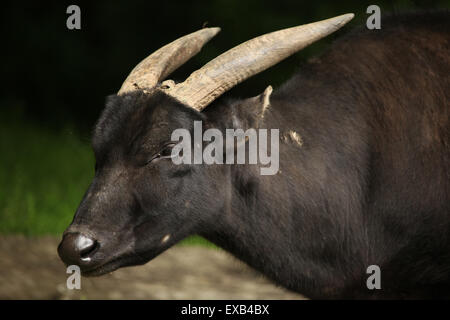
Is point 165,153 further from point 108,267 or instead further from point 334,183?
point 334,183

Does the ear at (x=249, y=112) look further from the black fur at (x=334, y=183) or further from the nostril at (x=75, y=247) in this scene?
the nostril at (x=75, y=247)

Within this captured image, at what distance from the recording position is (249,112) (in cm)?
418

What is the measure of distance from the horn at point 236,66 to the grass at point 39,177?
232 cm

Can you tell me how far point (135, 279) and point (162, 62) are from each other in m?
2.72

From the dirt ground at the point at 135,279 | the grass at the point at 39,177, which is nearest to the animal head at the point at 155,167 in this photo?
the dirt ground at the point at 135,279

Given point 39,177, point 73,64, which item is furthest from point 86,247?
point 73,64

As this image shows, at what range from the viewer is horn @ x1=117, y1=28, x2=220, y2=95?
4.26 meters

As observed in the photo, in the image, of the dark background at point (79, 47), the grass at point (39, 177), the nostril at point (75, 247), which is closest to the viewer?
the nostril at point (75, 247)

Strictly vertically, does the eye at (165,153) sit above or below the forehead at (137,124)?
below

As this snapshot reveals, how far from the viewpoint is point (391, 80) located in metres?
4.51

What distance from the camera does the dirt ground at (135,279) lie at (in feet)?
19.4

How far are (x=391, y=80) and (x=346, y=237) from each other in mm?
1014

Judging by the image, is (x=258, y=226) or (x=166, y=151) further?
(x=258, y=226)

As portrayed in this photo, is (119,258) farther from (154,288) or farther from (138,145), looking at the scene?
(154,288)
